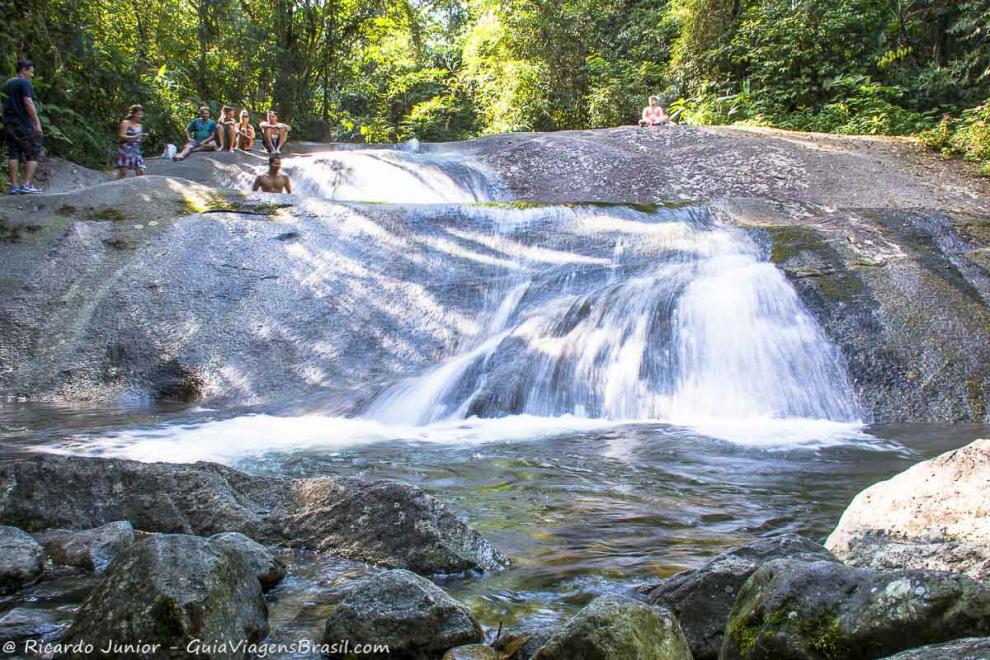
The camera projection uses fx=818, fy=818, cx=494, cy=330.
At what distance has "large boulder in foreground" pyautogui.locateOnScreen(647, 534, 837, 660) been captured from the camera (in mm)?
2697

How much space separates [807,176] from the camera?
12922 mm

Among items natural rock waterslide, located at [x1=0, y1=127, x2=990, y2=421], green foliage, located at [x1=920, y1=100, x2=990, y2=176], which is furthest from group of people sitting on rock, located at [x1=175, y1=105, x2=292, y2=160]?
green foliage, located at [x1=920, y1=100, x2=990, y2=176]

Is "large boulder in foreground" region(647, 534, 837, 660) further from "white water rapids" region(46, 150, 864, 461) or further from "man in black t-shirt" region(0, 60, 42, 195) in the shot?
"man in black t-shirt" region(0, 60, 42, 195)

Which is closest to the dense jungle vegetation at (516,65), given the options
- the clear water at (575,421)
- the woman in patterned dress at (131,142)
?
the woman in patterned dress at (131,142)

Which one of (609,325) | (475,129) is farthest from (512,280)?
(475,129)

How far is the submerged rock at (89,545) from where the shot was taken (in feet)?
10.9

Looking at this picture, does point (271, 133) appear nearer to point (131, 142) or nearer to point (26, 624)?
point (131, 142)

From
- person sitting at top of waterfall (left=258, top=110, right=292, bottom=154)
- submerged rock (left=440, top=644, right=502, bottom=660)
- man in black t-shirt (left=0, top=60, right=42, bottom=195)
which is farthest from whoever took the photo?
person sitting at top of waterfall (left=258, top=110, right=292, bottom=154)

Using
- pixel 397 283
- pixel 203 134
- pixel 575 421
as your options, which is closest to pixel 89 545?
pixel 575 421

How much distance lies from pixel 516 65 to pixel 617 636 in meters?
25.0

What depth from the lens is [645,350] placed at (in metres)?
8.06

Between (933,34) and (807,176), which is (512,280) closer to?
(807,176)

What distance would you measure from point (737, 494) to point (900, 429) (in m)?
2.87

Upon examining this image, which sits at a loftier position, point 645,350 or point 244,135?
point 244,135
